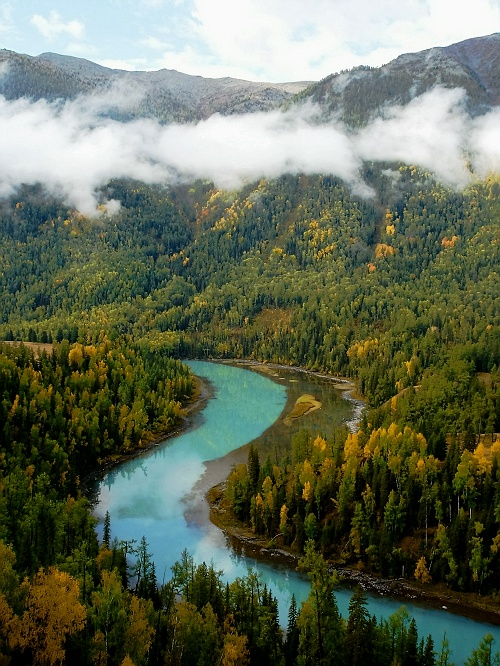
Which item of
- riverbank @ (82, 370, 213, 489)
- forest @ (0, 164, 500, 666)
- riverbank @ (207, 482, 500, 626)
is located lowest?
riverbank @ (82, 370, 213, 489)

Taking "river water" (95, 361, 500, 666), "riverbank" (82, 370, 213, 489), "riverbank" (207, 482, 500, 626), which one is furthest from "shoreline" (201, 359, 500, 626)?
"riverbank" (82, 370, 213, 489)

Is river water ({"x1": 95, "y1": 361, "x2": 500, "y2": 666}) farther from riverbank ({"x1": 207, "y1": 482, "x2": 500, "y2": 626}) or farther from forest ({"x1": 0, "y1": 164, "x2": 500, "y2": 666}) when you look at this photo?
forest ({"x1": 0, "y1": 164, "x2": 500, "y2": 666})

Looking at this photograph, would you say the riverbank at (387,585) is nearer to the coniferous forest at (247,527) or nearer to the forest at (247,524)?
the coniferous forest at (247,527)

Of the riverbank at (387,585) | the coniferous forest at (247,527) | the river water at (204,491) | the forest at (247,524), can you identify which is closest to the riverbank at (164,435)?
the coniferous forest at (247,527)

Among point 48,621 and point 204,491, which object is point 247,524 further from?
point 48,621

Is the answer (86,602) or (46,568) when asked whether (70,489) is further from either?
(86,602)

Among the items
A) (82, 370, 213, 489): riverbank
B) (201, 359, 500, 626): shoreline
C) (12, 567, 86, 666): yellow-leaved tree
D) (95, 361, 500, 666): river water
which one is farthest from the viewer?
(82, 370, 213, 489): riverbank

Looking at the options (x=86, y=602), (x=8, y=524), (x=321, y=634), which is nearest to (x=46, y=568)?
(x=86, y=602)

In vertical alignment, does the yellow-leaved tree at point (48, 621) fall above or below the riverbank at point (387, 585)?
above

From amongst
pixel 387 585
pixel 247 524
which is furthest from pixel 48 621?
pixel 247 524

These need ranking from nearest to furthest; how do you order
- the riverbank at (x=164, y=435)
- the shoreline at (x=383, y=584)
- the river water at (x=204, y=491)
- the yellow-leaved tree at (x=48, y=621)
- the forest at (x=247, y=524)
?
the yellow-leaved tree at (x=48, y=621) → the forest at (x=247, y=524) → the river water at (x=204, y=491) → the shoreline at (x=383, y=584) → the riverbank at (x=164, y=435)
